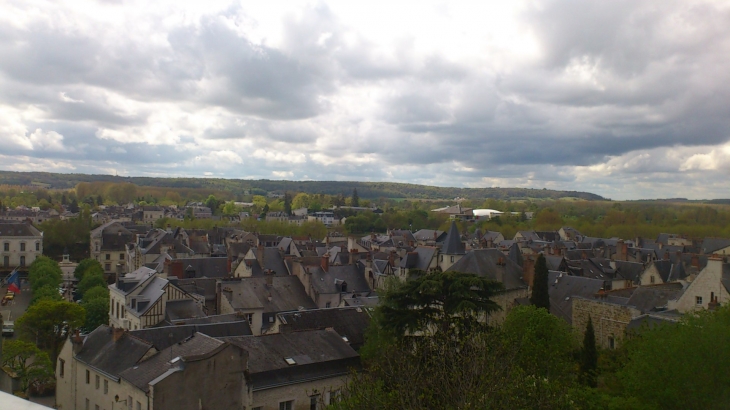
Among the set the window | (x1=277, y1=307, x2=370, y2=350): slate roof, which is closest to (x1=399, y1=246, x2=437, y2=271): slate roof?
(x1=277, y1=307, x2=370, y2=350): slate roof

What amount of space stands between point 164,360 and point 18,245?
198ft

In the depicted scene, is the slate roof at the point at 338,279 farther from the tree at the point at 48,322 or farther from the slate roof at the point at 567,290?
the tree at the point at 48,322

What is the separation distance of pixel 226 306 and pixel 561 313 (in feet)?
67.8

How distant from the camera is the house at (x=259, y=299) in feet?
115

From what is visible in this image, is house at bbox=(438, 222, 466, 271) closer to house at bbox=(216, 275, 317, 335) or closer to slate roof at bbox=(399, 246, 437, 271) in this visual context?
slate roof at bbox=(399, 246, 437, 271)

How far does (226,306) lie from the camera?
35.1 m

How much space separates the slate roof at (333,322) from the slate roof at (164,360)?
23.2ft

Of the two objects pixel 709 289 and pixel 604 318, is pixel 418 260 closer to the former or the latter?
pixel 604 318

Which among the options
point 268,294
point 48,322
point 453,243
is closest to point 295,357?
point 268,294

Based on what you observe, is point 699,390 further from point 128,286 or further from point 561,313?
point 128,286

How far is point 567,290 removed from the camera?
38.1m

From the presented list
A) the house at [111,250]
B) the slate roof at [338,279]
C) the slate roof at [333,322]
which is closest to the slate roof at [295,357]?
the slate roof at [333,322]

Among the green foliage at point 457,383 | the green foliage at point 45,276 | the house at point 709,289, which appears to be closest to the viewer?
the green foliage at point 457,383

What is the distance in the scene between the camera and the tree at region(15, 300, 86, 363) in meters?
30.5
